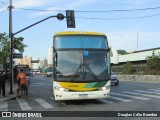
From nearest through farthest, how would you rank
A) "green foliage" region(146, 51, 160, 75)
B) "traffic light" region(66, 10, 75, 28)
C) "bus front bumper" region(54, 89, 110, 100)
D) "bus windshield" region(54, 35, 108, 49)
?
"bus front bumper" region(54, 89, 110, 100), "bus windshield" region(54, 35, 108, 49), "traffic light" region(66, 10, 75, 28), "green foliage" region(146, 51, 160, 75)

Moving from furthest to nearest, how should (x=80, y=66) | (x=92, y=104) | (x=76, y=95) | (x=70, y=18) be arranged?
(x=70, y=18), (x=92, y=104), (x=80, y=66), (x=76, y=95)

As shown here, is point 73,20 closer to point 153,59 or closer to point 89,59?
point 89,59

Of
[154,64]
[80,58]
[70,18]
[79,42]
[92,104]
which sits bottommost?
[92,104]

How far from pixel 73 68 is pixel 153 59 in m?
42.9

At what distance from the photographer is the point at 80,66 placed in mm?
17641

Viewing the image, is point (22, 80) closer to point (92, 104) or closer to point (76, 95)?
point (92, 104)

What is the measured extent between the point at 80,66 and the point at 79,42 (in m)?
1.25

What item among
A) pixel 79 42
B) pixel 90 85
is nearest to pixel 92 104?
pixel 90 85

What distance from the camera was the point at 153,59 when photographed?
58875 mm

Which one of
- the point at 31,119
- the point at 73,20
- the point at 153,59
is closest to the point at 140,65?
the point at 153,59

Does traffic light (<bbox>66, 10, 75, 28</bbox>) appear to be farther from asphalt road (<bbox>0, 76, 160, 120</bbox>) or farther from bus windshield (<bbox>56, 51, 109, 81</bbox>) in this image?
bus windshield (<bbox>56, 51, 109, 81</bbox>)

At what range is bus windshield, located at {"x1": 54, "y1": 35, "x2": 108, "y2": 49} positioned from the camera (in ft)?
59.3

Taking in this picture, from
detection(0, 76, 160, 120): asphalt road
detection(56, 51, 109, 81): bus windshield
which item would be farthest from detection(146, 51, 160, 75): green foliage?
detection(56, 51, 109, 81): bus windshield

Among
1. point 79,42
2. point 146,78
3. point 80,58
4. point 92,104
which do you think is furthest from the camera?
point 146,78
